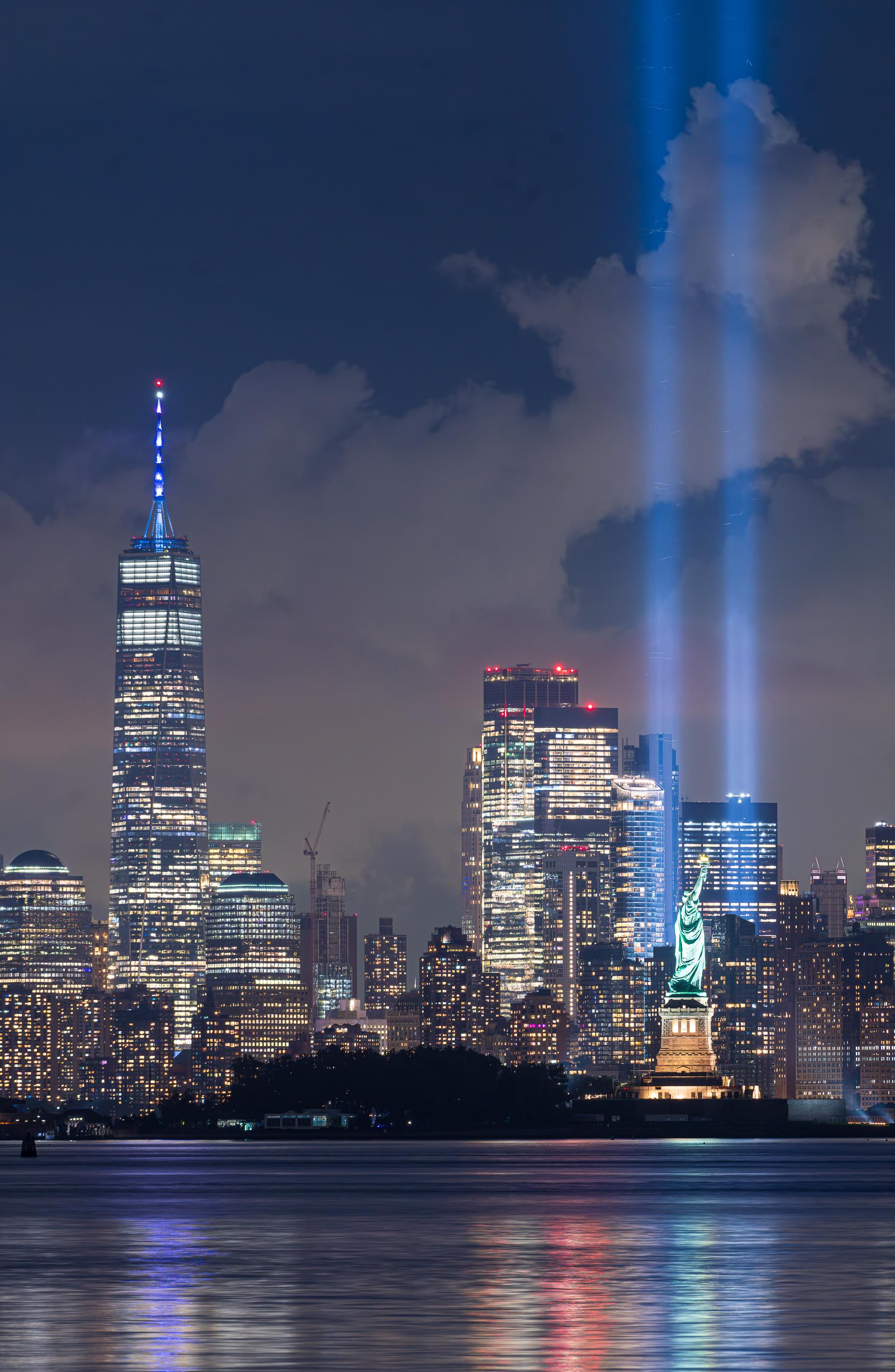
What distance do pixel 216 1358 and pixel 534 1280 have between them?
14451 millimetres

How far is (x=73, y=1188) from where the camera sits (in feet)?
356

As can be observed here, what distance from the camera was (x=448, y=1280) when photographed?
50344 millimetres

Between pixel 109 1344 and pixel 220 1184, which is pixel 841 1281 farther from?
pixel 220 1184

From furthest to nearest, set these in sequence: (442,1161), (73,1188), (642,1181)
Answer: (442,1161), (642,1181), (73,1188)

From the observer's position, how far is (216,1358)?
36.9m

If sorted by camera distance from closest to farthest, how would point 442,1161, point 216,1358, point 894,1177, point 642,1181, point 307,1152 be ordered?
point 216,1358, point 642,1181, point 894,1177, point 442,1161, point 307,1152

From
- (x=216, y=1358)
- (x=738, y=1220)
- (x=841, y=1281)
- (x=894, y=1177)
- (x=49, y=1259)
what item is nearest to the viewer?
(x=216, y=1358)

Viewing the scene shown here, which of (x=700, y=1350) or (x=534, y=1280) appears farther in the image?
(x=534, y=1280)

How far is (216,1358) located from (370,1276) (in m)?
14.5

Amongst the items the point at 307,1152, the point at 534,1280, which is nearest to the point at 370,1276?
the point at 534,1280

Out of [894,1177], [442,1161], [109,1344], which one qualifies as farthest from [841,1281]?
[442,1161]

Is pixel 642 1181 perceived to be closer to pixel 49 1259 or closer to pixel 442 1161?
pixel 442 1161

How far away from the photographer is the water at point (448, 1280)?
37656 mm

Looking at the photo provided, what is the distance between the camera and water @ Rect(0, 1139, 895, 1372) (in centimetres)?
3766
